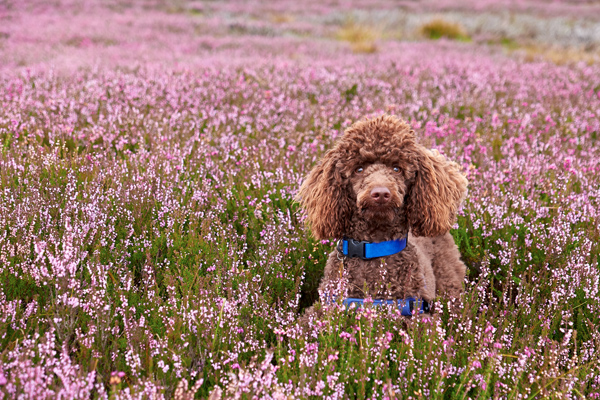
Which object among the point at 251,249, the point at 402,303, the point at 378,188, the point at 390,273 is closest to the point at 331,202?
the point at 378,188

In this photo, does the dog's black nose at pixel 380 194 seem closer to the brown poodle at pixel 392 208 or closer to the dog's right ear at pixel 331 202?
the brown poodle at pixel 392 208

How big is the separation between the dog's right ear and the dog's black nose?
0.42 m

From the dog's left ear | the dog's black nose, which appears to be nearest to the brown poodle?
the dog's left ear

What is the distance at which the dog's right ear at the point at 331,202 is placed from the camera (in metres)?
2.78

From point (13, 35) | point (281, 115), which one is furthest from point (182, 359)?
point (13, 35)

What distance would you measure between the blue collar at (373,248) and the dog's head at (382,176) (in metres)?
0.12

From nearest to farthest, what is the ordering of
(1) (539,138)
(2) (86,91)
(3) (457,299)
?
(3) (457,299) < (1) (539,138) < (2) (86,91)

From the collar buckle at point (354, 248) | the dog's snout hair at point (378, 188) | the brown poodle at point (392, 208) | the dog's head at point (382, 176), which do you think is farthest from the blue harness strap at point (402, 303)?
the dog's snout hair at point (378, 188)

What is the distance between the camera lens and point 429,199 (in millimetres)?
2719

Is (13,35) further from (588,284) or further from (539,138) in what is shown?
(588,284)

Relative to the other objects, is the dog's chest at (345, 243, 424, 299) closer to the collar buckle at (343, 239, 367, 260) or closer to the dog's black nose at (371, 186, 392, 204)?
the collar buckle at (343, 239, 367, 260)

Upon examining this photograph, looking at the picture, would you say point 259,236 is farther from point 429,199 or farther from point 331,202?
point 429,199

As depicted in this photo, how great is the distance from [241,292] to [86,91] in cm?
522

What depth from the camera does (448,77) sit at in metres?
8.09
